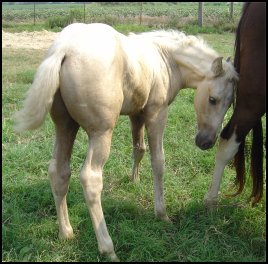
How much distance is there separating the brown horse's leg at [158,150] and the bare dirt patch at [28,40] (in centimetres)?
1025

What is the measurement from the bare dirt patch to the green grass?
27.8 ft

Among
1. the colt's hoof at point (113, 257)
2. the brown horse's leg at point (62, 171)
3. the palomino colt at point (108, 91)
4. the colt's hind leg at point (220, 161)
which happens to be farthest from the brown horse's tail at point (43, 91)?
the colt's hind leg at point (220, 161)

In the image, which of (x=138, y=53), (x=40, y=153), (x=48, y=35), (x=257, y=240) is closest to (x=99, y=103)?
A: (x=138, y=53)

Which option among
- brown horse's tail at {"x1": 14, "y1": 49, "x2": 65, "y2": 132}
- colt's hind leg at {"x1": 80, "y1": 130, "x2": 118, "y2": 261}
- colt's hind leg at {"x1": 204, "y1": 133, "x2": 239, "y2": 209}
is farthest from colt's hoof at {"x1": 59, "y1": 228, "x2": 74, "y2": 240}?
colt's hind leg at {"x1": 204, "y1": 133, "x2": 239, "y2": 209}

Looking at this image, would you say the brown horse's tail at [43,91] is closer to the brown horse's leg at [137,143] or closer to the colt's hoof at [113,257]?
the colt's hoof at [113,257]

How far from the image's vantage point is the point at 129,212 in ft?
11.5

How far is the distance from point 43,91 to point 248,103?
1.49m

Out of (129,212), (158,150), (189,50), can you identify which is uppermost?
(189,50)

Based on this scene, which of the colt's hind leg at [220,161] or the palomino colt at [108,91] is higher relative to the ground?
the palomino colt at [108,91]

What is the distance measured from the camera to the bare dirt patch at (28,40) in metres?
13.0

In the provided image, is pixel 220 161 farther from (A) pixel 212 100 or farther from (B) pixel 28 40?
(B) pixel 28 40

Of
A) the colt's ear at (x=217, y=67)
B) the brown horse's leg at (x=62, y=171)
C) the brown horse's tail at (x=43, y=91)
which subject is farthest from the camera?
the colt's ear at (x=217, y=67)

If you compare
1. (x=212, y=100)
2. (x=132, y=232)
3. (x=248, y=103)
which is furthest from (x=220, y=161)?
(x=132, y=232)

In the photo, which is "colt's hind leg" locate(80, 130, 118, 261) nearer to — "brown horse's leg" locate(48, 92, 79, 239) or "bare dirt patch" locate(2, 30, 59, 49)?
"brown horse's leg" locate(48, 92, 79, 239)
